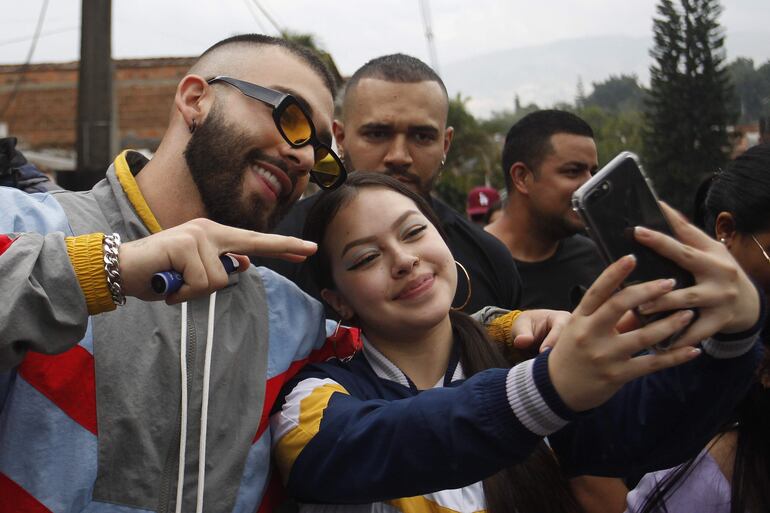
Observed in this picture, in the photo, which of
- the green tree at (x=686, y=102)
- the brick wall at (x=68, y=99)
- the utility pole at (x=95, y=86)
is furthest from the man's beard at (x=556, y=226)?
the green tree at (x=686, y=102)

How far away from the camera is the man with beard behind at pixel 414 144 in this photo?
11.9ft

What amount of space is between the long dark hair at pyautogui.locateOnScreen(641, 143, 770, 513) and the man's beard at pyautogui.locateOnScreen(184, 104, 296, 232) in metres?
1.27

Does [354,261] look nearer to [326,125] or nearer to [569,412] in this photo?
[326,125]

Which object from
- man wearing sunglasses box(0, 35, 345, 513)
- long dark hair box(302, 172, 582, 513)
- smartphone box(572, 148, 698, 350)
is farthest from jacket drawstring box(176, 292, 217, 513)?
smartphone box(572, 148, 698, 350)

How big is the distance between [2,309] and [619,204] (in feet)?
3.58

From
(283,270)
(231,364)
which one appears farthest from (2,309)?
(283,270)

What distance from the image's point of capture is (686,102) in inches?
1241

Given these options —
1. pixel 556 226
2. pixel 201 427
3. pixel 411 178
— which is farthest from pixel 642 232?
pixel 556 226

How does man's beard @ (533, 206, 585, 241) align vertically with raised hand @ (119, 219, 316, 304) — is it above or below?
below

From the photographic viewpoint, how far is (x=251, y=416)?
196cm

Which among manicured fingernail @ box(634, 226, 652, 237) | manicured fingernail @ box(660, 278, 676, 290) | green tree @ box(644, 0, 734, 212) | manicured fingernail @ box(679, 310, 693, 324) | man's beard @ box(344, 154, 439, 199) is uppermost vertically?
manicured fingernail @ box(634, 226, 652, 237)

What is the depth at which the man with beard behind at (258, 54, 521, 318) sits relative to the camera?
143 inches

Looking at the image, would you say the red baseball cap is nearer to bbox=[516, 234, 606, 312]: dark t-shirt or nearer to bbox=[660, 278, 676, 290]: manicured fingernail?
bbox=[516, 234, 606, 312]: dark t-shirt

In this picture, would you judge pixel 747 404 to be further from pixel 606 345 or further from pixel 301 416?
pixel 301 416
